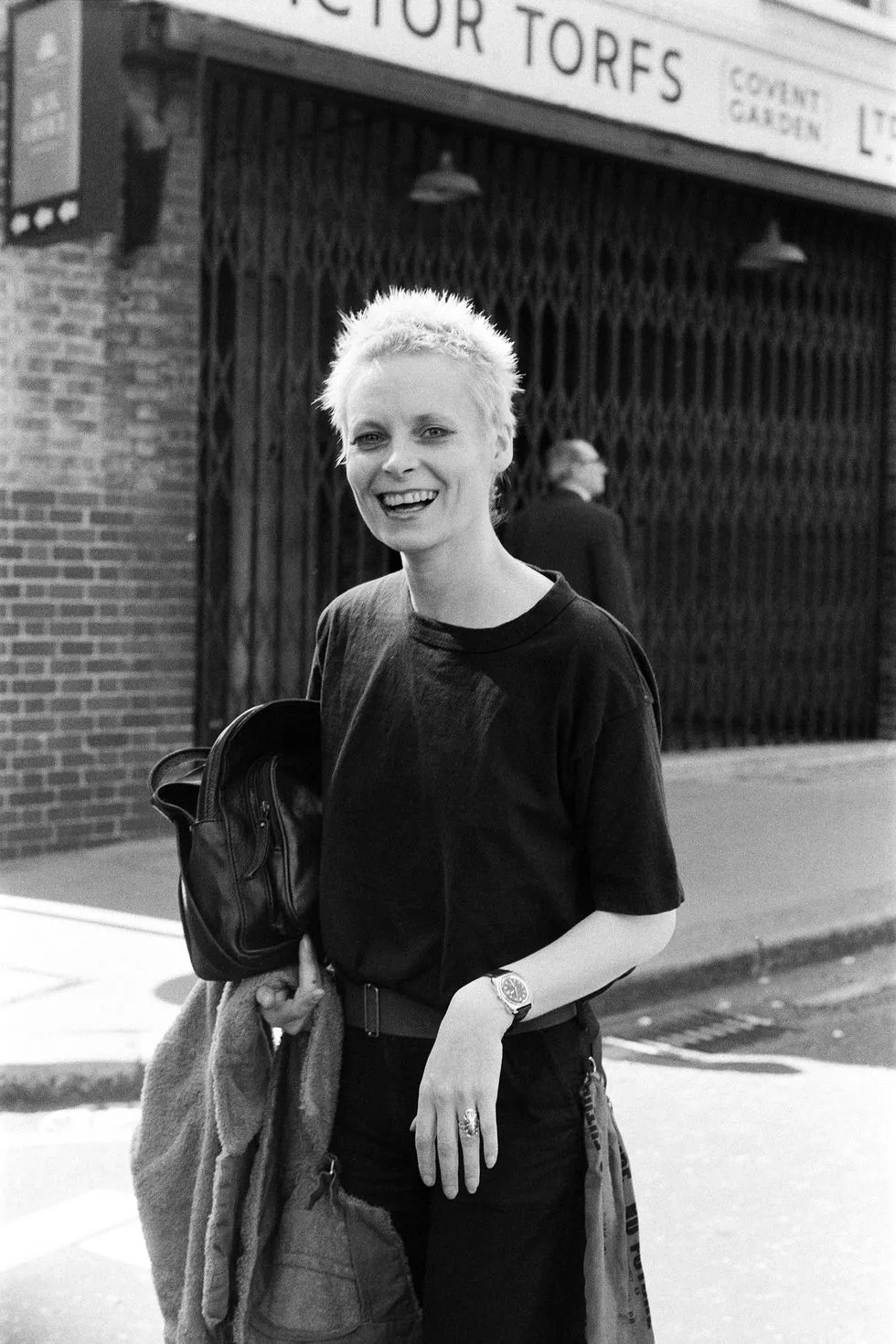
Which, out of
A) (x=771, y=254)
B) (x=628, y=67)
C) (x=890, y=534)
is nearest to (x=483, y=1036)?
(x=628, y=67)

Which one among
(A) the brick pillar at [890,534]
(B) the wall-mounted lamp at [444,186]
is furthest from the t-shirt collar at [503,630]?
(A) the brick pillar at [890,534]

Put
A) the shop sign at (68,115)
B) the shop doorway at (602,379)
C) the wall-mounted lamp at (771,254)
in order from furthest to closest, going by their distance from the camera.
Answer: the wall-mounted lamp at (771,254) < the shop doorway at (602,379) < the shop sign at (68,115)

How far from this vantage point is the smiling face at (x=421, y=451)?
2129 mm

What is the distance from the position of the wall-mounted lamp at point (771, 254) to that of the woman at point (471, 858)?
9539 millimetres

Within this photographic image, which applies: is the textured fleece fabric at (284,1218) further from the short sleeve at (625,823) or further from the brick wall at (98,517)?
the brick wall at (98,517)

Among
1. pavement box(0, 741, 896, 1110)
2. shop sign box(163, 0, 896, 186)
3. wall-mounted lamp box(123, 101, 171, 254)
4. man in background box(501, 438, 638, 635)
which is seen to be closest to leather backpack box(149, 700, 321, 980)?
pavement box(0, 741, 896, 1110)

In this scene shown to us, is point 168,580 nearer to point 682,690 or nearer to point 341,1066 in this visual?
point 682,690

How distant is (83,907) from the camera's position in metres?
7.02

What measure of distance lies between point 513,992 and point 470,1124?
0.53ft

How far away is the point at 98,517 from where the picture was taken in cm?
827

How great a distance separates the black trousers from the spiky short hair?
0.83m

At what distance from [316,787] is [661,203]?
31.3 ft

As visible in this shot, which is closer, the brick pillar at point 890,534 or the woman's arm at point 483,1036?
the woman's arm at point 483,1036

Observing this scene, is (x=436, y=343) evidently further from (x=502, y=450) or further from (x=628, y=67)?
(x=628, y=67)
